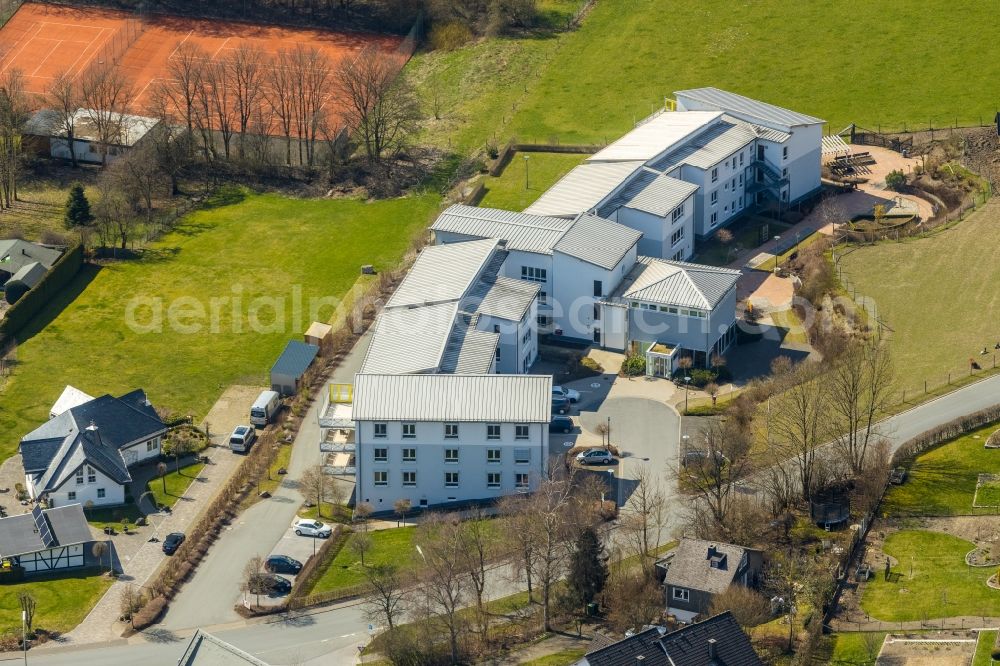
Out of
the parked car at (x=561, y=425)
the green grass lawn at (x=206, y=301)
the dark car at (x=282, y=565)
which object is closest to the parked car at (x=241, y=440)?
the green grass lawn at (x=206, y=301)

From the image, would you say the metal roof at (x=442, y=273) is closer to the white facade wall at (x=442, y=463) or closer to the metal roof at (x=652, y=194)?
the metal roof at (x=652, y=194)

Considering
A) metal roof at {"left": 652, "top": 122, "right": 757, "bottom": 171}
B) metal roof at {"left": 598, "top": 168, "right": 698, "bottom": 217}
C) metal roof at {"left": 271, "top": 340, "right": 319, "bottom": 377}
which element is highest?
metal roof at {"left": 652, "top": 122, "right": 757, "bottom": 171}

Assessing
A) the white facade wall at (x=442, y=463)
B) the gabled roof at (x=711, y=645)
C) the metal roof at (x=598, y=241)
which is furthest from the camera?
the metal roof at (x=598, y=241)

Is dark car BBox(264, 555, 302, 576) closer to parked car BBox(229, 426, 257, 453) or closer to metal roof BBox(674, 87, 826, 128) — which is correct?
parked car BBox(229, 426, 257, 453)

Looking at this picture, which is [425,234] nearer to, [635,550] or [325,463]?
[325,463]

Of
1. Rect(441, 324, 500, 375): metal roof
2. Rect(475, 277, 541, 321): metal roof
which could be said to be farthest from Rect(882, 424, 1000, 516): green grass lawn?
Rect(475, 277, 541, 321): metal roof


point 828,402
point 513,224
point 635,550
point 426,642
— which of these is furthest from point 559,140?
point 426,642

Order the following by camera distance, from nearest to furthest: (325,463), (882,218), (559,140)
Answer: (325,463) → (882,218) → (559,140)
